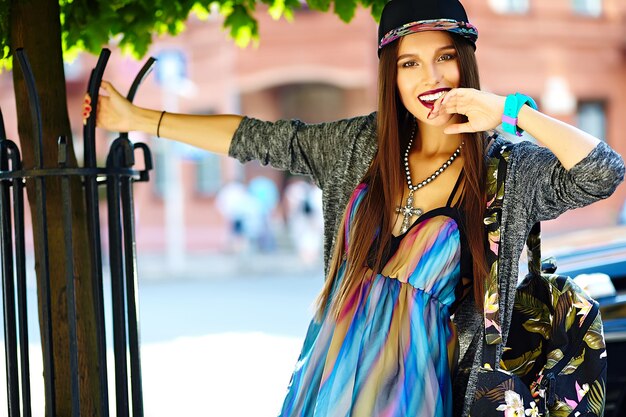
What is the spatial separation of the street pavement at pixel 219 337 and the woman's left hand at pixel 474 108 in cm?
73

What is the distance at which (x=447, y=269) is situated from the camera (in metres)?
2.63

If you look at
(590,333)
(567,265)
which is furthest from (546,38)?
(590,333)

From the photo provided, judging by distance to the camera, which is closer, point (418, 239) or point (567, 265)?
point (418, 239)

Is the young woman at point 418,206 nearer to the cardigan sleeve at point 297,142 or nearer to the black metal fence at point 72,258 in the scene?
the cardigan sleeve at point 297,142

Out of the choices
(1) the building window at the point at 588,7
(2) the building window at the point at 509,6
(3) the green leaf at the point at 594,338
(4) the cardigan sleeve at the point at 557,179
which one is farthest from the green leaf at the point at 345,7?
(1) the building window at the point at 588,7

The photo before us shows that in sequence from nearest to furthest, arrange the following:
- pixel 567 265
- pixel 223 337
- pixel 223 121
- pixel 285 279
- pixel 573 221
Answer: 1. pixel 223 121
2. pixel 567 265
3. pixel 223 337
4. pixel 285 279
5. pixel 573 221

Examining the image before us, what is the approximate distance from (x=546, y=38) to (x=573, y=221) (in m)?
5.31

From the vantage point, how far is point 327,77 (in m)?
25.6

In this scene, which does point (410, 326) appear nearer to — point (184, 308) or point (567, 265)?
point (567, 265)

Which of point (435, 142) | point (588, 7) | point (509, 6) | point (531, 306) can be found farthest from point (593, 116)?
point (531, 306)

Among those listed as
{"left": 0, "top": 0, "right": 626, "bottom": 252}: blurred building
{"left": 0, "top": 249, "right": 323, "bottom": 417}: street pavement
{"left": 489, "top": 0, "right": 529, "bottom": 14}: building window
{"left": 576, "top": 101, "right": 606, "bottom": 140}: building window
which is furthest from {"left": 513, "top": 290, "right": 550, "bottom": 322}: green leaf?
{"left": 576, "top": 101, "right": 606, "bottom": 140}: building window

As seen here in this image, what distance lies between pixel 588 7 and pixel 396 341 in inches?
1051

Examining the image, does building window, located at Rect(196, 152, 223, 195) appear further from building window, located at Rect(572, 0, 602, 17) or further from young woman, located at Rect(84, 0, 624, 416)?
young woman, located at Rect(84, 0, 624, 416)

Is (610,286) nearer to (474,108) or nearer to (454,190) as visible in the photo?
(454,190)
